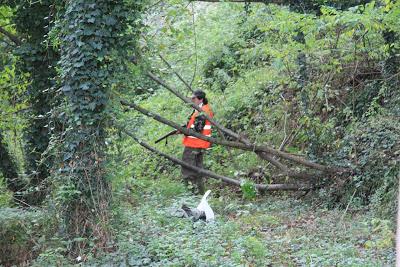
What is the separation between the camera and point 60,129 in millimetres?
9422

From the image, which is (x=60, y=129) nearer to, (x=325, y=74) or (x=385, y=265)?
(x=385, y=265)

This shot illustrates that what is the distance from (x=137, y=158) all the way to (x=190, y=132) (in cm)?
356

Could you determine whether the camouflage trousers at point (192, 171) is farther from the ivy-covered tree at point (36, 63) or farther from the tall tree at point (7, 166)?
the tall tree at point (7, 166)

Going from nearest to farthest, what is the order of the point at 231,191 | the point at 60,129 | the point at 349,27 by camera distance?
the point at 60,129 → the point at 349,27 → the point at 231,191

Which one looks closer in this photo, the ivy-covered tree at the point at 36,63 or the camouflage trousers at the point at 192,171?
the ivy-covered tree at the point at 36,63

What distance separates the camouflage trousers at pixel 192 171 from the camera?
13.1 metres

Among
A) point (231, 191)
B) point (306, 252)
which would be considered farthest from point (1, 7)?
point (306, 252)

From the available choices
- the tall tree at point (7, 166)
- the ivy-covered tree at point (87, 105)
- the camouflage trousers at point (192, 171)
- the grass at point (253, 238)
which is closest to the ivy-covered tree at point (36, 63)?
the tall tree at point (7, 166)

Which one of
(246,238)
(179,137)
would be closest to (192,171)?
(179,137)

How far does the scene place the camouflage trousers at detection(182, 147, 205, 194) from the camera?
1305cm

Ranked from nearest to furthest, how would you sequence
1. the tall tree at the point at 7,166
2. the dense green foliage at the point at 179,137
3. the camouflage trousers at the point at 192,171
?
the dense green foliage at the point at 179,137
the camouflage trousers at the point at 192,171
the tall tree at the point at 7,166

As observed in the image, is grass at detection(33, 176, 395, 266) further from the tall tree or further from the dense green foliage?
the tall tree

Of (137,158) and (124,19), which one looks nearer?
(124,19)

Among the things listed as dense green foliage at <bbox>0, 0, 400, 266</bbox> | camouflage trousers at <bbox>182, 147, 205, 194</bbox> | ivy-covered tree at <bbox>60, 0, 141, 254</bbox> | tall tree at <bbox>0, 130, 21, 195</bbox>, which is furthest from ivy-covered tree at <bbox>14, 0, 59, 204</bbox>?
camouflage trousers at <bbox>182, 147, 205, 194</bbox>
